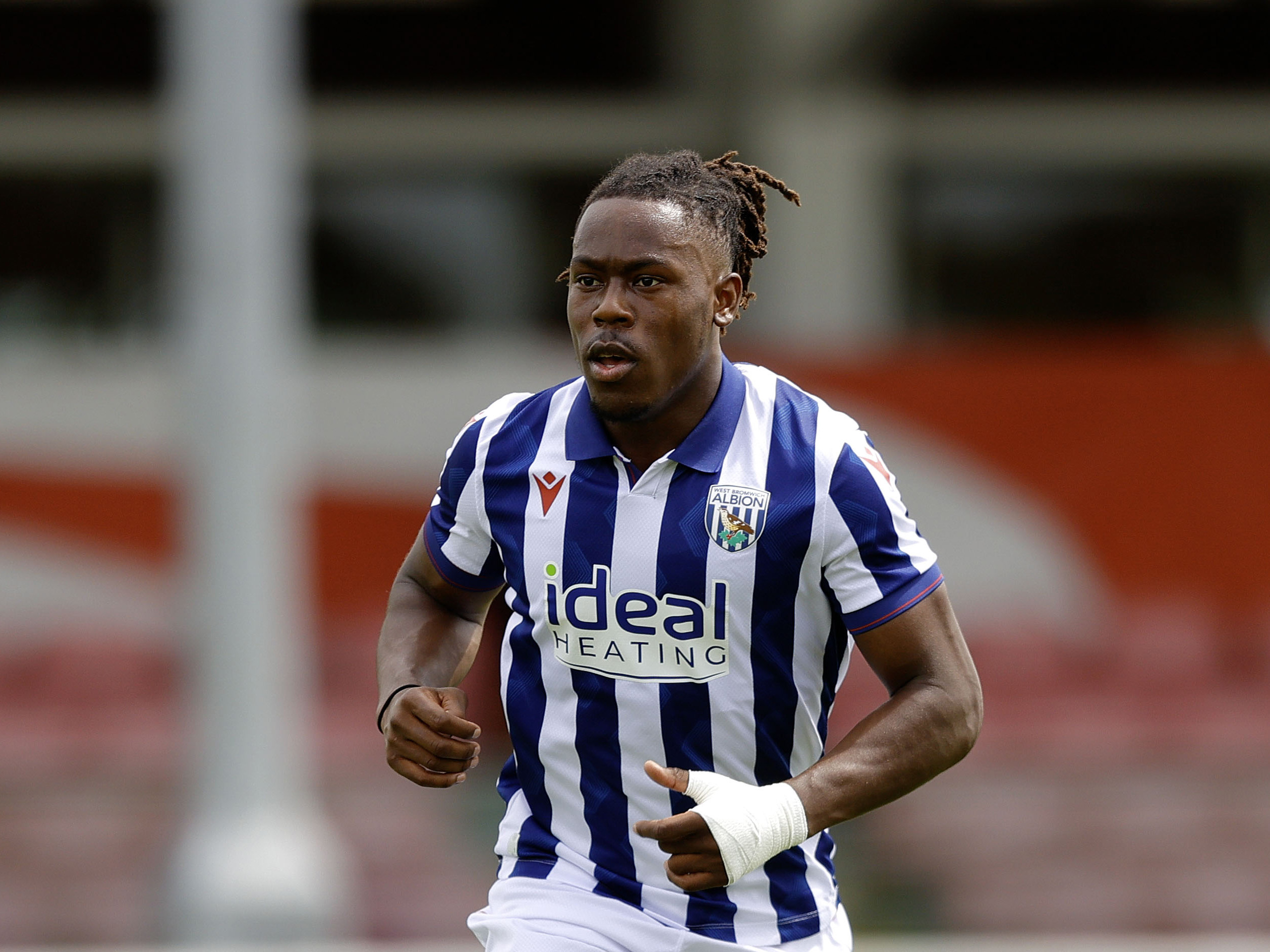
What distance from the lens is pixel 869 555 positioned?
2.19 m

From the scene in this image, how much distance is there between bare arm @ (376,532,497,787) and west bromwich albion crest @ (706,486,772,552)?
413 millimetres

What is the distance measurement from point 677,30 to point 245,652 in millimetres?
7000

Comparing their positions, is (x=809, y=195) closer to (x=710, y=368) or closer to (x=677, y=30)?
(x=677, y=30)

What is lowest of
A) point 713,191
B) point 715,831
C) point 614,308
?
point 715,831

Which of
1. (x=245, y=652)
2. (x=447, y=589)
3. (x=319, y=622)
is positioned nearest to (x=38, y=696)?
(x=319, y=622)

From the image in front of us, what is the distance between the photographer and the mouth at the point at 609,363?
2207 mm

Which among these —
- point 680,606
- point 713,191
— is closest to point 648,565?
point 680,606

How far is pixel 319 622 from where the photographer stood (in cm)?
901

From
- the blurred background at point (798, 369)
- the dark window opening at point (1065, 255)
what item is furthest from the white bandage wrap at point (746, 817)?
the dark window opening at point (1065, 255)

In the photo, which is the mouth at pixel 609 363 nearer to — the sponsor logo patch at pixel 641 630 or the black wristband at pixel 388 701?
the sponsor logo patch at pixel 641 630

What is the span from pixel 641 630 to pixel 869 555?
0.32m

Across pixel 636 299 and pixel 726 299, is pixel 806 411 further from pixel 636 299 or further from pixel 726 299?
pixel 636 299

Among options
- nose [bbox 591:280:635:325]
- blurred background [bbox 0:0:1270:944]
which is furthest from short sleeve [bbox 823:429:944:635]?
blurred background [bbox 0:0:1270:944]

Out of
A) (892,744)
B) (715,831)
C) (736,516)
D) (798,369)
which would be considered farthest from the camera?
(798,369)
